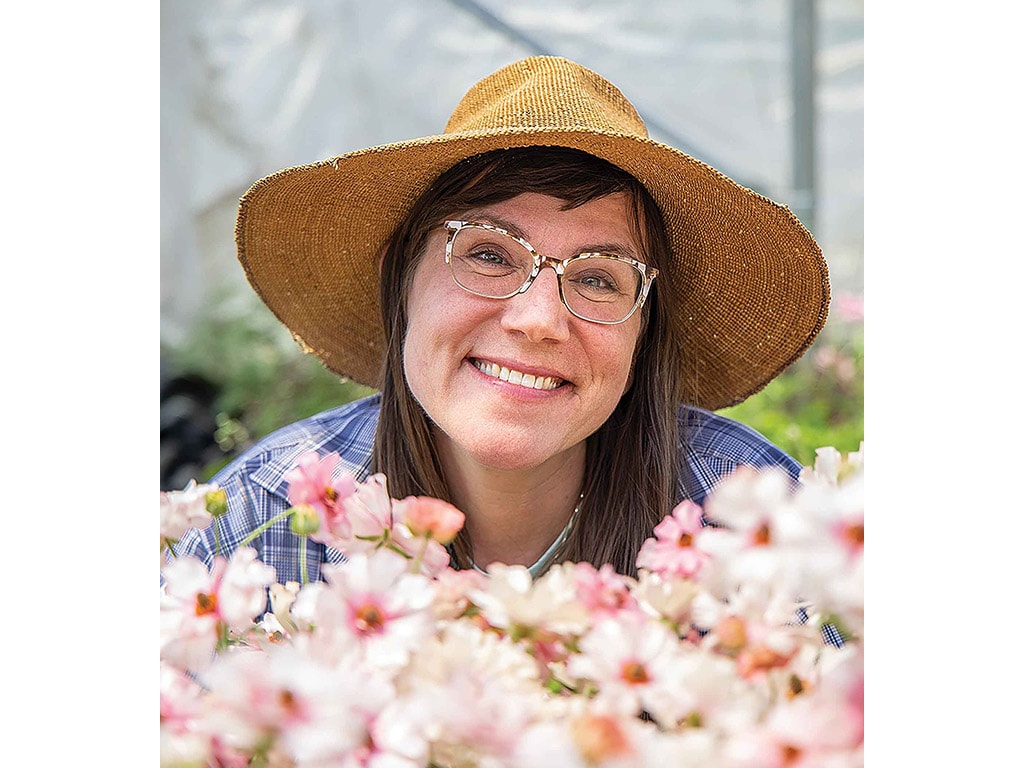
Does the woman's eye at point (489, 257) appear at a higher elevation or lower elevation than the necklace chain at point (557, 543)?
higher

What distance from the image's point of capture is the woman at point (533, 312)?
1.15m

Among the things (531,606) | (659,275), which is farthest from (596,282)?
(531,606)

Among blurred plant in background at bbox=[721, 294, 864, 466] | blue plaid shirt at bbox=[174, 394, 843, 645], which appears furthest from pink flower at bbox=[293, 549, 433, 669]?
blurred plant in background at bbox=[721, 294, 864, 466]

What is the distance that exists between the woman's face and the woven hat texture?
84 millimetres

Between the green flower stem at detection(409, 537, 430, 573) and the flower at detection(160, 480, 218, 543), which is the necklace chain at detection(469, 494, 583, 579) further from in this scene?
the green flower stem at detection(409, 537, 430, 573)

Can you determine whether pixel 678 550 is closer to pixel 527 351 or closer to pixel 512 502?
pixel 527 351

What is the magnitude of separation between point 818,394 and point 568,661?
2279 mm

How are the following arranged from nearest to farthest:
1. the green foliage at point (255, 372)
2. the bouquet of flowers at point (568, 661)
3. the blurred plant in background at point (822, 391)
Answer: the bouquet of flowers at point (568, 661) < the blurred plant in background at point (822, 391) < the green foliage at point (255, 372)

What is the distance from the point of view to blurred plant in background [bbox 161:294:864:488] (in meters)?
2.36

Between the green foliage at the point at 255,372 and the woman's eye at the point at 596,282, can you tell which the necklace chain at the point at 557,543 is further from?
the green foliage at the point at 255,372

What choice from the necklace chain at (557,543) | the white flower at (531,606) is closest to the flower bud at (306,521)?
the white flower at (531,606)
